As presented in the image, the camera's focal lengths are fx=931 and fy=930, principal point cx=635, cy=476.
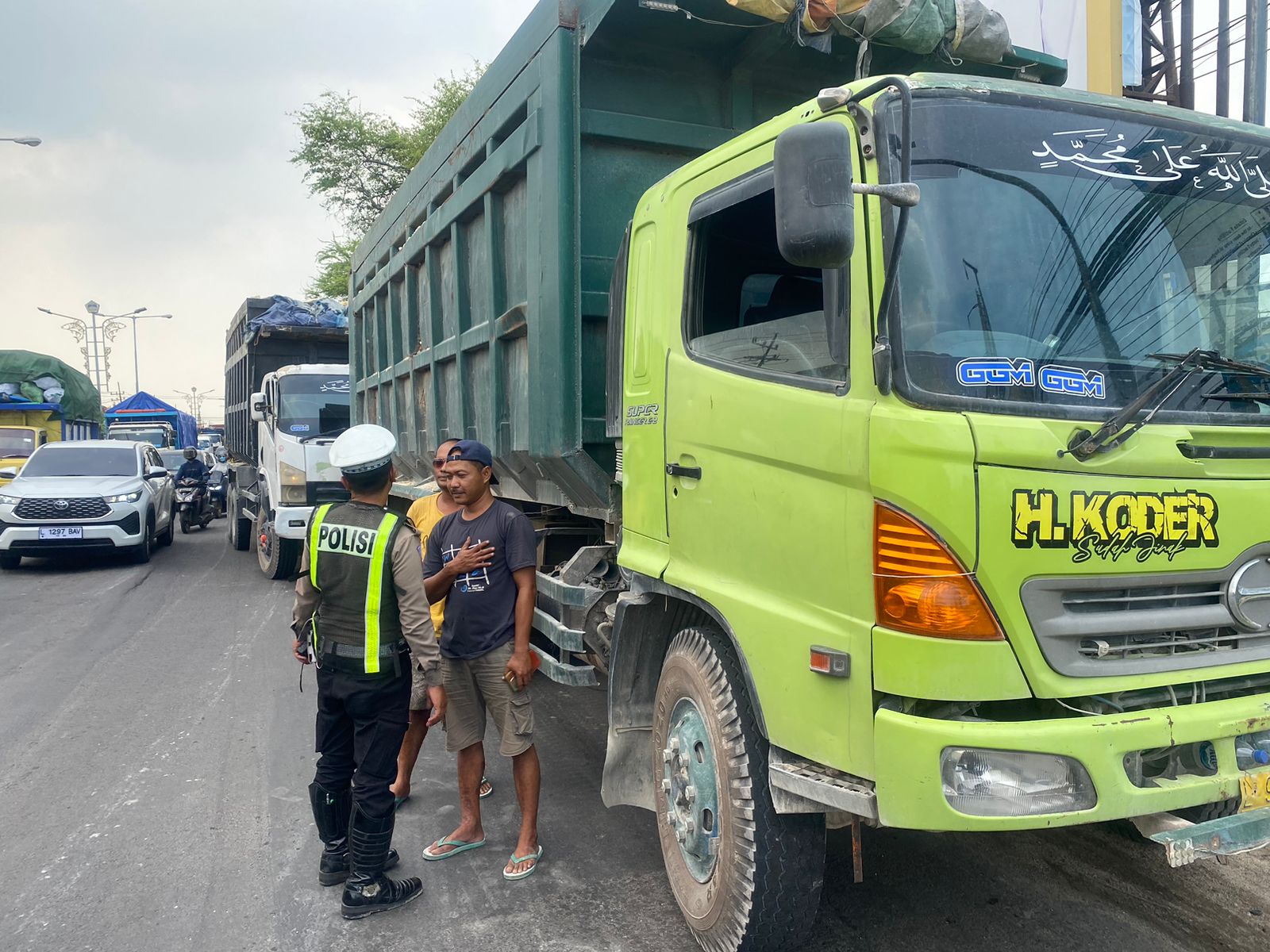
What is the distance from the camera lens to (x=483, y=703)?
3.83m

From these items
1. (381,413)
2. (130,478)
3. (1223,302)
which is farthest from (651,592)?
(130,478)

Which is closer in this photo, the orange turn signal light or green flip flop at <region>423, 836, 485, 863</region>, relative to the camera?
the orange turn signal light

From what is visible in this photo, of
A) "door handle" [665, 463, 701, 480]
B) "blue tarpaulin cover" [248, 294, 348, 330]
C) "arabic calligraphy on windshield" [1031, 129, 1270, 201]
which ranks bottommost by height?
"door handle" [665, 463, 701, 480]

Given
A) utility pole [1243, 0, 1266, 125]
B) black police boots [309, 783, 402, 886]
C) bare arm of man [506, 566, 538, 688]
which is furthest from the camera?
utility pole [1243, 0, 1266, 125]

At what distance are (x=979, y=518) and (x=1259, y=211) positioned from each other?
1.57 m

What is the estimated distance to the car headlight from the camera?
38.5ft

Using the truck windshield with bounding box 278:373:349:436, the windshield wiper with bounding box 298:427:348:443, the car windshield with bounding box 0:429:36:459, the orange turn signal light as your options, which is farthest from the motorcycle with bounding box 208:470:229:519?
the orange turn signal light

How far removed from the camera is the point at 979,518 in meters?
2.11

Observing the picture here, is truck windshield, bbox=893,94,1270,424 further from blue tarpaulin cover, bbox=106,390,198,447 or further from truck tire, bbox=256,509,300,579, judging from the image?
blue tarpaulin cover, bbox=106,390,198,447

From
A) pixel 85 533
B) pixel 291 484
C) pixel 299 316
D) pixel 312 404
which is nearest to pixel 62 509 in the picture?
pixel 85 533

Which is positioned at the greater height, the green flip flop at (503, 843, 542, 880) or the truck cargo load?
the truck cargo load

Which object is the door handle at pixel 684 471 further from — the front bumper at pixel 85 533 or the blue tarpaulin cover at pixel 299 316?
the blue tarpaulin cover at pixel 299 316

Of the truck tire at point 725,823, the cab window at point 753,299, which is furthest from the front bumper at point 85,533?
the cab window at point 753,299

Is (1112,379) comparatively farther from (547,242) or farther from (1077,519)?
(547,242)
